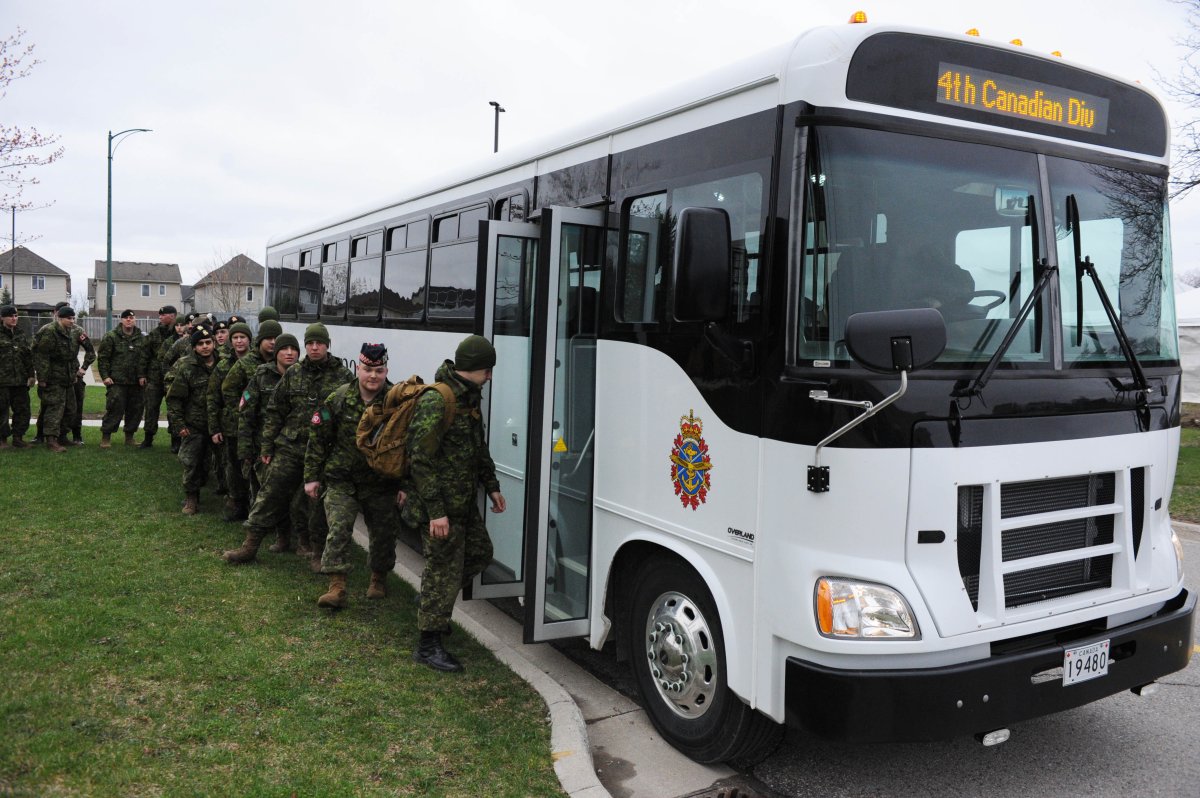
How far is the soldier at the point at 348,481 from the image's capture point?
241 inches

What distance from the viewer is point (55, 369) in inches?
479

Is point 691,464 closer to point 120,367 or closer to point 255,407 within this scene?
point 255,407

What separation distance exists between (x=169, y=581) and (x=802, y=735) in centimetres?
465

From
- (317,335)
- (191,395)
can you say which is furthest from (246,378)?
(317,335)

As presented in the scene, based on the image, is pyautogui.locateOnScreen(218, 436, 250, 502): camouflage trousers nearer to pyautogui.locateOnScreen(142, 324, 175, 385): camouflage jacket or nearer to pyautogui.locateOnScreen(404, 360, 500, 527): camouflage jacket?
pyautogui.locateOnScreen(404, 360, 500, 527): camouflage jacket

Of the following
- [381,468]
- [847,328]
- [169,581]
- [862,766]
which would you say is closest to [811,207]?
[847,328]

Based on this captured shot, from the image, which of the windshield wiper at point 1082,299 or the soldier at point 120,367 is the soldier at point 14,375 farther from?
the windshield wiper at point 1082,299

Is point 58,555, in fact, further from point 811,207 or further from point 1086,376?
point 1086,376

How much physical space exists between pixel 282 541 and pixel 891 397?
6.09 m

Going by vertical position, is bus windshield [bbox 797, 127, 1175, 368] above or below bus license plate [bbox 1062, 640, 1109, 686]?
above

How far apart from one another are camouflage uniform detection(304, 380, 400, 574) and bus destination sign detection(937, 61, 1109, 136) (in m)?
4.09

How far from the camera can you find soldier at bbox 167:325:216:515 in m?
9.00

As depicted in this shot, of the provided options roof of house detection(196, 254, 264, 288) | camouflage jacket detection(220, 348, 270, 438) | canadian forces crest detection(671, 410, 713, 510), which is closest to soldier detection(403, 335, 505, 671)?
canadian forces crest detection(671, 410, 713, 510)

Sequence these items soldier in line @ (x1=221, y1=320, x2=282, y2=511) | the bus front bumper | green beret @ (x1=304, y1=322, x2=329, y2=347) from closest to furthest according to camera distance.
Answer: the bus front bumper < green beret @ (x1=304, y1=322, x2=329, y2=347) < soldier in line @ (x1=221, y1=320, x2=282, y2=511)
